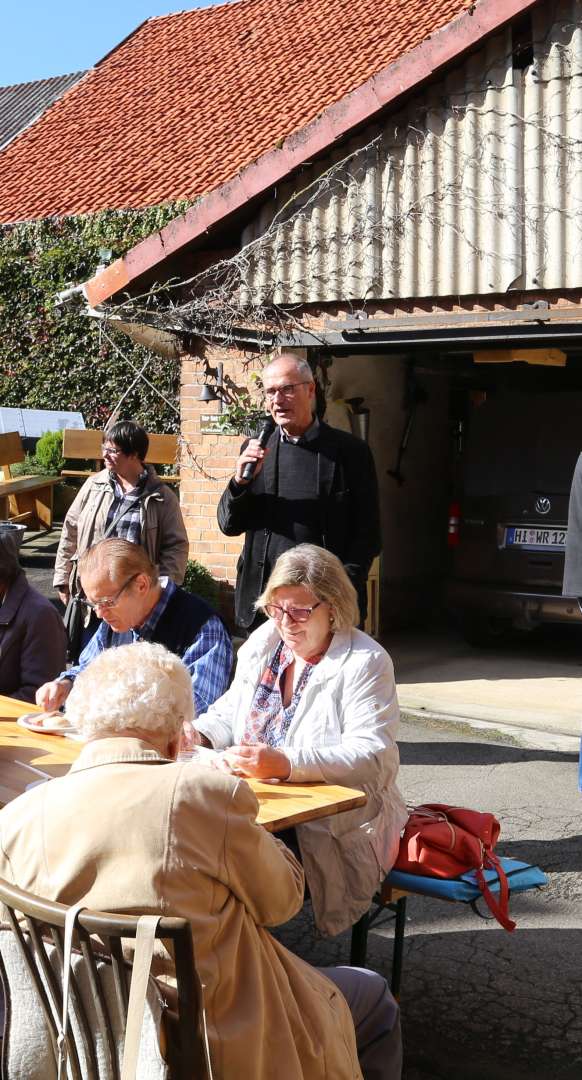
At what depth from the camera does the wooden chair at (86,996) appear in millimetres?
2074

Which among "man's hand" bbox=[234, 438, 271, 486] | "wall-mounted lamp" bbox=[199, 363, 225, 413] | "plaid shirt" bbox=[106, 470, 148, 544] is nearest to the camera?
"man's hand" bbox=[234, 438, 271, 486]

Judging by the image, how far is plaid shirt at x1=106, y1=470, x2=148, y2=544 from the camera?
20.9 feet

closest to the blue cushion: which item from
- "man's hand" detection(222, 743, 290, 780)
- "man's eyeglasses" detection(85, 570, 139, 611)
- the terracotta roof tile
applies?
"man's hand" detection(222, 743, 290, 780)

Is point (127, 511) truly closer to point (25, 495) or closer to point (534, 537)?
point (534, 537)

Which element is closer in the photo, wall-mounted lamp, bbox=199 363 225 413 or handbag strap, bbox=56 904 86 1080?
handbag strap, bbox=56 904 86 1080

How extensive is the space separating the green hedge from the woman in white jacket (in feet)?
42.1

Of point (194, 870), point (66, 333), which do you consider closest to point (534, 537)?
point (194, 870)

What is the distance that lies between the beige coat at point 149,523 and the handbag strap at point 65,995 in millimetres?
4211

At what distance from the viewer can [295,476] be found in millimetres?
5492

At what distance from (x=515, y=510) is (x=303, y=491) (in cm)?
447

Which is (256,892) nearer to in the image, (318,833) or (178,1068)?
(178,1068)

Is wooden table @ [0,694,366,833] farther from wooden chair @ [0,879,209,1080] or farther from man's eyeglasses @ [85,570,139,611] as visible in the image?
wooden chair @ [0,879,209,1080]

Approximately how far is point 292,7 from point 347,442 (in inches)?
677

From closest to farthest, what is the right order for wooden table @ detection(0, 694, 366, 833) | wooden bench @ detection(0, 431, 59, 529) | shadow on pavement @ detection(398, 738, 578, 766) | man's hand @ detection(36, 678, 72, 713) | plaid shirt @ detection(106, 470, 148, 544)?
wooden table @ detection(0, 694, 366, 833) < man's hand @ detection(36, 678, 72, 713) < plaid shirt @ detection(106, 470, 148, 544) < shadow on pavement @ detection(398, 738, 578, 766) < wooden bench @ detection(0, 431, 59, 529)
